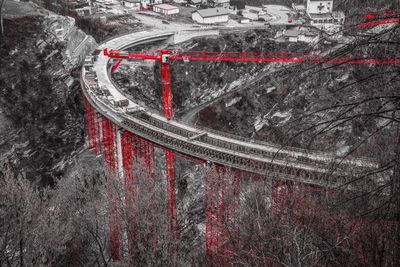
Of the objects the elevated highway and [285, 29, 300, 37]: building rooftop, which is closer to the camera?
the elevated highway

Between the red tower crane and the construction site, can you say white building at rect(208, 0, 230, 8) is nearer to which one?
the construction site

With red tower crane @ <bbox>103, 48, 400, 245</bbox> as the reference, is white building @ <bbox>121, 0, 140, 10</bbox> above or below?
above

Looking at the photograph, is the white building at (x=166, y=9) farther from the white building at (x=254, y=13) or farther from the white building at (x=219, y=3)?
the white building at (x=254, y=13)

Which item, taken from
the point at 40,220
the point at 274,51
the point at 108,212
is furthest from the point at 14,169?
the point at 274,51

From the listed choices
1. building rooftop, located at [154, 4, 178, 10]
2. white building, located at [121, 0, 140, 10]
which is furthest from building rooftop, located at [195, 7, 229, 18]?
white building, located at [121, 0, 140, 10]

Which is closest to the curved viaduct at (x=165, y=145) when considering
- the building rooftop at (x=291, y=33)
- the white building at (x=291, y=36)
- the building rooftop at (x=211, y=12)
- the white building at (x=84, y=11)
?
the white building at (x=84, y=11)

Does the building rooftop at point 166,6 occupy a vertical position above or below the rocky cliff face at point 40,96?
above
